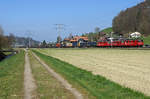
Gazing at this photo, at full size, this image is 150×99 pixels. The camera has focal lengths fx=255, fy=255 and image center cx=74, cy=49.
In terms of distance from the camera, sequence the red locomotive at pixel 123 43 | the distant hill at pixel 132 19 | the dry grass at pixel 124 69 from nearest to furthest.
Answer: the dry grass at pixel 124 69
the red locomotive at pixel 123 43
the distant hill at pixel 132 19

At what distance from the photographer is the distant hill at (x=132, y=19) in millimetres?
157413

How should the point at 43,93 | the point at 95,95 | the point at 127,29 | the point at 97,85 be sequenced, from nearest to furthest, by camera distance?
the point at 95,95 → the point at 43,93 → the point at 97,85 → the point at 127,29

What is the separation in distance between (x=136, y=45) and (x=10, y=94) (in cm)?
7944

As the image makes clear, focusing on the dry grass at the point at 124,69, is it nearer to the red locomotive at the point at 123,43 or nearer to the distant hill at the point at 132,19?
the red locomotive at the point at 123,43

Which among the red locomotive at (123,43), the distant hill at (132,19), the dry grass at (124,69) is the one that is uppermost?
the distant hill at (132,19)

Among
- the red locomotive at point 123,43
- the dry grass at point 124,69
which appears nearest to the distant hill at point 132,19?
the red locomotive at point 123,43

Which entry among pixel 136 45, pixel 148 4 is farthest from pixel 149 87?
pixel 148 4

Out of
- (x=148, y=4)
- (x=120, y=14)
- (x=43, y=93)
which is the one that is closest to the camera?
(x=43, y=93)

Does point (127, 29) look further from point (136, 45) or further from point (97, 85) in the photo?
point (97, 85)

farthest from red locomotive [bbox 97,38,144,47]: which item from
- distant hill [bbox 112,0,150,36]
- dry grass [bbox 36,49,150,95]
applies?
distant hill [bbox 112,0,150,36]

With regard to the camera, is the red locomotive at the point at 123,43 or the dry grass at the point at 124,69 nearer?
the dry grass at the point at 124,69

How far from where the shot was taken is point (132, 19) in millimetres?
170625

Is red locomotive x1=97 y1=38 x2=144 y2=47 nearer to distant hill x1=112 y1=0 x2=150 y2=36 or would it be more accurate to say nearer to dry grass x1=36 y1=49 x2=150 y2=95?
dry grass x1=36 y1=49 x2=150 y2=95

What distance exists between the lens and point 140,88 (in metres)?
11.6
